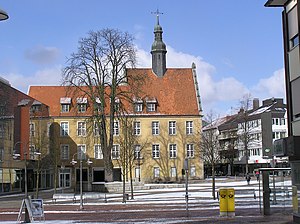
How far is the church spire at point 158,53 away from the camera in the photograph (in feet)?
288

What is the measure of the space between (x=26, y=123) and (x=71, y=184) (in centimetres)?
2193

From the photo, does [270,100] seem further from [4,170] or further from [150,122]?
[4,170]

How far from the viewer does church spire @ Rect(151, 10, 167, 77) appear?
87812mm

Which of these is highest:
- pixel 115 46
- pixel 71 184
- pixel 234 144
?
pixel 115 46

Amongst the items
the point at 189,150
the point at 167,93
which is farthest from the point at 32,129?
the point at 167,93

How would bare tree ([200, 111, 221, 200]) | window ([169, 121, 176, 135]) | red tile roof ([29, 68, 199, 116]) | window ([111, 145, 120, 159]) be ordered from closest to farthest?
1. bare tree ([200, 111, 221, 200])
2. window ([111, 145, 120, 159])
3. window ([169, 121, 176, 135])
4. red tile roof ([29, 68, 199, 116])

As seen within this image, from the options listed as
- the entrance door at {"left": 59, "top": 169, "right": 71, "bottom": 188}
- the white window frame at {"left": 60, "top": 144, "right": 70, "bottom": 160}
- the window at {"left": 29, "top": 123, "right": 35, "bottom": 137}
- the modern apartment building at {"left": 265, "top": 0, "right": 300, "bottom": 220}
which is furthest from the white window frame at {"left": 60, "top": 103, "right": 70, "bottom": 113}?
the modern apartment building at {"left": 265, "top": 0, "right": 300, "bottom": 220}

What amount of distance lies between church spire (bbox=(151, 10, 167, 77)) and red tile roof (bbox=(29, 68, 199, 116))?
89 cm

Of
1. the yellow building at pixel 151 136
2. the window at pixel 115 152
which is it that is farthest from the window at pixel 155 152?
the window at pixel 115 152

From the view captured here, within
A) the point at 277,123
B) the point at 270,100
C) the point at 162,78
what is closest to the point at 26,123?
the point at 162,78

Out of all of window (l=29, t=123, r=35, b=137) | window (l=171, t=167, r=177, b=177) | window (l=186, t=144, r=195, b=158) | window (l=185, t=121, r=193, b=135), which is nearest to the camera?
window (l=29, t=123, r=35, b=137)

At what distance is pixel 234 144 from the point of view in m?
99.0

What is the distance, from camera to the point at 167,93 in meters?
86.9

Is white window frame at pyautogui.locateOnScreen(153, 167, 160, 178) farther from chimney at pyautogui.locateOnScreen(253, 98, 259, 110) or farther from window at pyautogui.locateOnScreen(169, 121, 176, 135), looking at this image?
chimney at pyautogui.locateOnScreen(253, 98, 259, 110)
